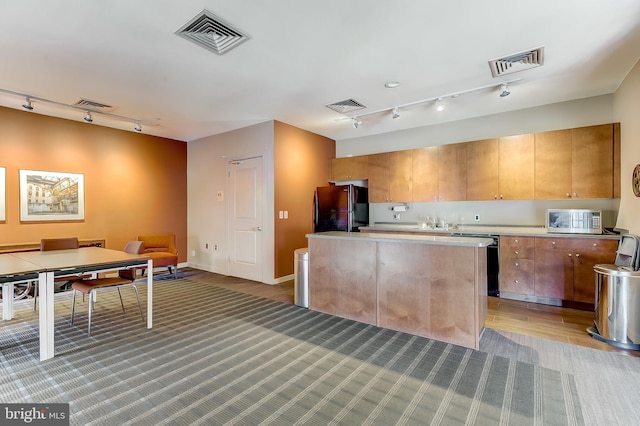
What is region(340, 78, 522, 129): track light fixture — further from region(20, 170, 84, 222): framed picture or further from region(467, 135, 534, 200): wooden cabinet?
region(20, 170, 84, 222): framed picture

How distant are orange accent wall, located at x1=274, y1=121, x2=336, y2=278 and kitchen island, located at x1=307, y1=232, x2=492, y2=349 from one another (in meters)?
1.59

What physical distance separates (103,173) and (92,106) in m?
1.48

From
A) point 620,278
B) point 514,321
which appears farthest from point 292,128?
point 620,278

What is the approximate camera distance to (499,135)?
4.76 meters

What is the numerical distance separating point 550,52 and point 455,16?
1.29 m

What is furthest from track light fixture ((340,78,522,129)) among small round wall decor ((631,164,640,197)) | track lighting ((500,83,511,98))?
small round wall decor ((631,164,640,197))

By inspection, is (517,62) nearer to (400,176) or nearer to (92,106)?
(400,176)

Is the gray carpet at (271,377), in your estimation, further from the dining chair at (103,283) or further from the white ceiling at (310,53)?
the white ceiling at (310,53)

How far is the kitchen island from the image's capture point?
2.70 m

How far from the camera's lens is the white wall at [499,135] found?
4.10 meters

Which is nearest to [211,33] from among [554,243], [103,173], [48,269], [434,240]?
[48,269]

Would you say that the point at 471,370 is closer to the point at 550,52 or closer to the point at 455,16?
the point at 455,16

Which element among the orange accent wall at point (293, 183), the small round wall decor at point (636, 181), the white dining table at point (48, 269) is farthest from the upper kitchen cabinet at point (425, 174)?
the white dining table at point (48, 269)

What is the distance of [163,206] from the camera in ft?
20.7
